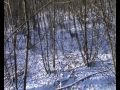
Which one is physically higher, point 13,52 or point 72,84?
point 13,52

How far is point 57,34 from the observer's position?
2648 millimetres

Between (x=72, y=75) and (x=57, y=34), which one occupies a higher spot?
(x=57, y=34)

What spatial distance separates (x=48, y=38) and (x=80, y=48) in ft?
1.07

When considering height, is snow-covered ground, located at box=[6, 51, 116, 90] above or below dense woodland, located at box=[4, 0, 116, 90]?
below

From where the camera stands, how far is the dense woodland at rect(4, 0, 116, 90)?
2.41 meters

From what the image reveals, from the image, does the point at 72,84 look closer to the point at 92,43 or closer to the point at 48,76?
the point at 48,76

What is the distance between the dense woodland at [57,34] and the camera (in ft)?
7.91

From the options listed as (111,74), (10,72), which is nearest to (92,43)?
(111,74)

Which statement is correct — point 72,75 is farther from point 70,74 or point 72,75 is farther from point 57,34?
point 57,34

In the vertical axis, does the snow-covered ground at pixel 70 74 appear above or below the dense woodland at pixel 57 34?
below

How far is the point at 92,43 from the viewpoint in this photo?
8.50 feet

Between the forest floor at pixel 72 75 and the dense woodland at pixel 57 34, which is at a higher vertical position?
the dense woodland at pixel 57 34

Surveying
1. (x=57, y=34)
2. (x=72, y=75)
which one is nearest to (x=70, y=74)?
(x=72, y=75)
